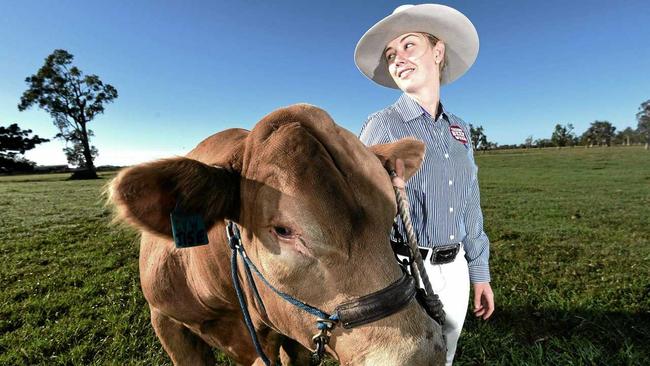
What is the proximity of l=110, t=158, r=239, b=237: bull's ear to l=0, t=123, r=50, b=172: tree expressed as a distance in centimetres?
7444

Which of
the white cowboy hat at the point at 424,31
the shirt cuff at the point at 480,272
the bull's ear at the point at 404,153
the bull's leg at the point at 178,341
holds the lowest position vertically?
the bull's leg at the point at 178,341

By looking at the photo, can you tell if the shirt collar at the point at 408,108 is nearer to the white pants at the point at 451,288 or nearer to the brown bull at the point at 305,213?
the brown bull at the point at 305,213

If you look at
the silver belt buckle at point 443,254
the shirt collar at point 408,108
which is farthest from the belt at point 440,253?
the shirt collar at point 408,108

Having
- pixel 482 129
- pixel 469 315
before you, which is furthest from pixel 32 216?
pixel 482 129

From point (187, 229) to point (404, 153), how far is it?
1.24 meters

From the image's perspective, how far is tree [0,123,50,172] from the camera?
188ft

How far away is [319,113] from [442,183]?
1.03 m

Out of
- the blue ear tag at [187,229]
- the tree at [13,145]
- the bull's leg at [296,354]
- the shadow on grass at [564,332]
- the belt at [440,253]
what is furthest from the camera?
the tree at [13,145]

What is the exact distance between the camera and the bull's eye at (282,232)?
1511 millimetres

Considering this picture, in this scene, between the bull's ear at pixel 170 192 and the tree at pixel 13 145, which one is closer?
the bull's ear at pixel 170 192

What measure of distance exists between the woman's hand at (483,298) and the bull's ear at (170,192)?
2.06 metres

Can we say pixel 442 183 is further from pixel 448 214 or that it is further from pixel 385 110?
pixel 385 110

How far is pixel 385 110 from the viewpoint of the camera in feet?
8.49

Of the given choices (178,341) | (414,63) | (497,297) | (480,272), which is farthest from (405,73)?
(497,297)
